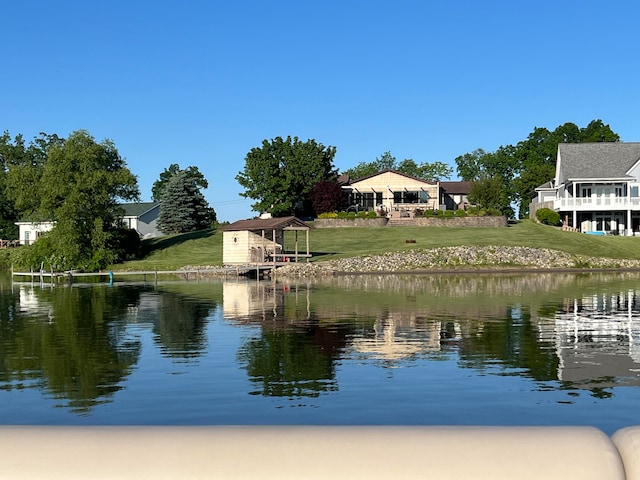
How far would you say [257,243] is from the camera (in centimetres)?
6153

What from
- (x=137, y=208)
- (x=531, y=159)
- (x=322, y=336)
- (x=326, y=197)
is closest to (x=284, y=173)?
(x=326, y=197)

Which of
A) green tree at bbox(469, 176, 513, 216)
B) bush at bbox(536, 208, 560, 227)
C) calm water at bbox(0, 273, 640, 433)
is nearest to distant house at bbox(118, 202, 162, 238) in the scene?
green tree at bbox(469, 176, 513, 216)

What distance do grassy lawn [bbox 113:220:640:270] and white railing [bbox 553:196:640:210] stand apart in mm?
4009

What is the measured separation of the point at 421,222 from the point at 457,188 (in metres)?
32.8

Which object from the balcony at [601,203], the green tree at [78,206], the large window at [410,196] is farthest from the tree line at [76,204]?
the balcony at [601,203]

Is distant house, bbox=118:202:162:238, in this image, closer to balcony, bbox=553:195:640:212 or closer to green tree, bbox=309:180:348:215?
green tree, bbox=309:180:348:215

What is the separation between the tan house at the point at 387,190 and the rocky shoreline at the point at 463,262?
108ft

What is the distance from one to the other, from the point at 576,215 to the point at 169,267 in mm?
43464

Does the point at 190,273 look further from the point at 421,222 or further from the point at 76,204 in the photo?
the point at 421,222

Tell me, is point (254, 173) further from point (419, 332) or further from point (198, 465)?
point (198, 465)

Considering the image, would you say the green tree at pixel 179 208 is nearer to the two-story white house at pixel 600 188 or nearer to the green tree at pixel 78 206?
the green tree at pixel 78 206

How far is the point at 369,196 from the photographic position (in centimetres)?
9588

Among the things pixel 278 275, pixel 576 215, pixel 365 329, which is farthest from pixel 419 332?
pixel 576 215

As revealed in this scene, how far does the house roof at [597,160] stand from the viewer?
80.0m
